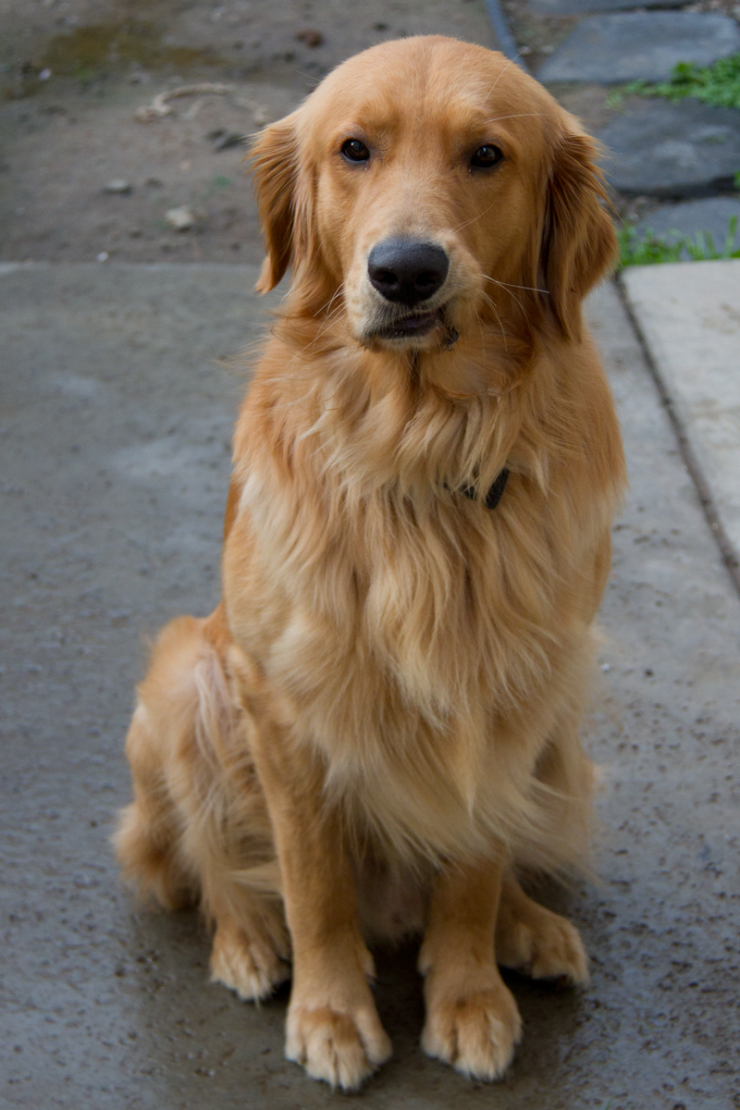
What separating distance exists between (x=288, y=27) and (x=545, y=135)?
573 cm

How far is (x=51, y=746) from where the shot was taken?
8.67ft

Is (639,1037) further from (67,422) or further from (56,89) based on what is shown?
(56,89)

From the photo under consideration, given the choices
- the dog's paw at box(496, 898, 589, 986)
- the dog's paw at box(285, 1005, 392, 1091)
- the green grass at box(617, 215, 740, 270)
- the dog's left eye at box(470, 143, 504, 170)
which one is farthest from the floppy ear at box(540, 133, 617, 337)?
the green grass at box(617, 215, 740, 270)

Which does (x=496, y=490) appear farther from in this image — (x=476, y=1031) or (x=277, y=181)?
(x=476, y=1031)

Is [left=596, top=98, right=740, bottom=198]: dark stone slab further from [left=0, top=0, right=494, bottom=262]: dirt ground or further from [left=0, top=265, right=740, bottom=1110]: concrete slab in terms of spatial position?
[left=0, top=0, right=494, bottom=262]: dirt ground

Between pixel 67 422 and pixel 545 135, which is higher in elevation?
pixel 545 135

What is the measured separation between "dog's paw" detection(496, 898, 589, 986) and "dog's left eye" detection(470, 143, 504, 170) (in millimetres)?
1456

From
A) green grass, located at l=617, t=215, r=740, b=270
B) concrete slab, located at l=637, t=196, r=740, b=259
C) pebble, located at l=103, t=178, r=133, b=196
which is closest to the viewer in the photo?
green grass, located at l=617, t=215, r=740, b=270

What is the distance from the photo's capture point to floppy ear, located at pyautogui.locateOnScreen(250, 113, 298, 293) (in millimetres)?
2018

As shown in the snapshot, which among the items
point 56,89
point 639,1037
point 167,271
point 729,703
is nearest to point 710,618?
point 729,703

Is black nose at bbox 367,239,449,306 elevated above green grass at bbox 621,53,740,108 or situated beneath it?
elevated above

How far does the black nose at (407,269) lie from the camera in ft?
5.25

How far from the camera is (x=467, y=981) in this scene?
205 centimetres

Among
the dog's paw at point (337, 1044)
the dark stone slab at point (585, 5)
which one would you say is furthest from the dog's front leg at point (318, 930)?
the dark stone slab at point (585, 5)
